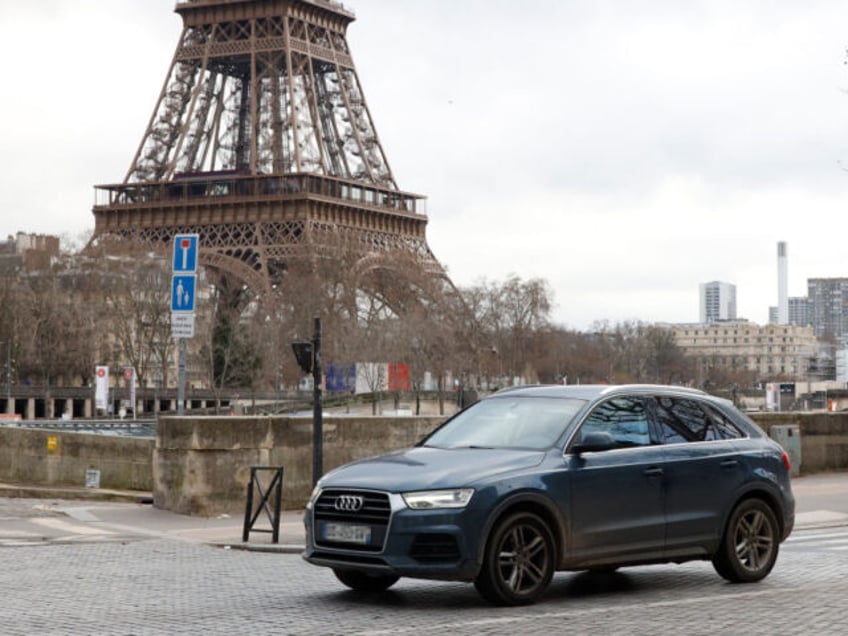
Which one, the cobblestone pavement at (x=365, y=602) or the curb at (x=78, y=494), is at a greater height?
the curb at (x=78, y=494)

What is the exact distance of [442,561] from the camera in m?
10.8

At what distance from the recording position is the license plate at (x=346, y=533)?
11023 millimetres

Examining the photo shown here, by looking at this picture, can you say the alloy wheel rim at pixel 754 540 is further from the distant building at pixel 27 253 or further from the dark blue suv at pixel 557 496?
the distant building at pixel 27 253

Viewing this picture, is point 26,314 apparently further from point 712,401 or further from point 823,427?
point 712,401

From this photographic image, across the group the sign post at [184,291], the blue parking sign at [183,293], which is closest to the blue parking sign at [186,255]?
the sign post at [184,291]

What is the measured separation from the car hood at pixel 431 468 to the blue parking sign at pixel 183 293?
32.6ft

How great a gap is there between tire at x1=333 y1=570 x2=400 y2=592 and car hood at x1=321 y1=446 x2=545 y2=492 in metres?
0.95

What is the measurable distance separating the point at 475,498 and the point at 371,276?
314 ft

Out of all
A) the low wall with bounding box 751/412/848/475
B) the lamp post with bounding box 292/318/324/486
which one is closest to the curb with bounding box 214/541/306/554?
the lamp post with bounding box 292/318/324/486

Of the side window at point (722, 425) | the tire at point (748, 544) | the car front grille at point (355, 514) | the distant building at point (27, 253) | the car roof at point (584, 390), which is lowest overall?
the tire at point (748, 544)

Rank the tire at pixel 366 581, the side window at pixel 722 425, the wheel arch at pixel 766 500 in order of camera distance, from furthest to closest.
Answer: the side window at pixel 722 425, the wheel arch at pixel 766 500, the tire at pixel 366 581

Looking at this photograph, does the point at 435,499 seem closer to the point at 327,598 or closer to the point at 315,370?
the point at 327,598

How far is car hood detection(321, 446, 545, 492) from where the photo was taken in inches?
430

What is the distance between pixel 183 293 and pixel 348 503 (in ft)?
35.2
